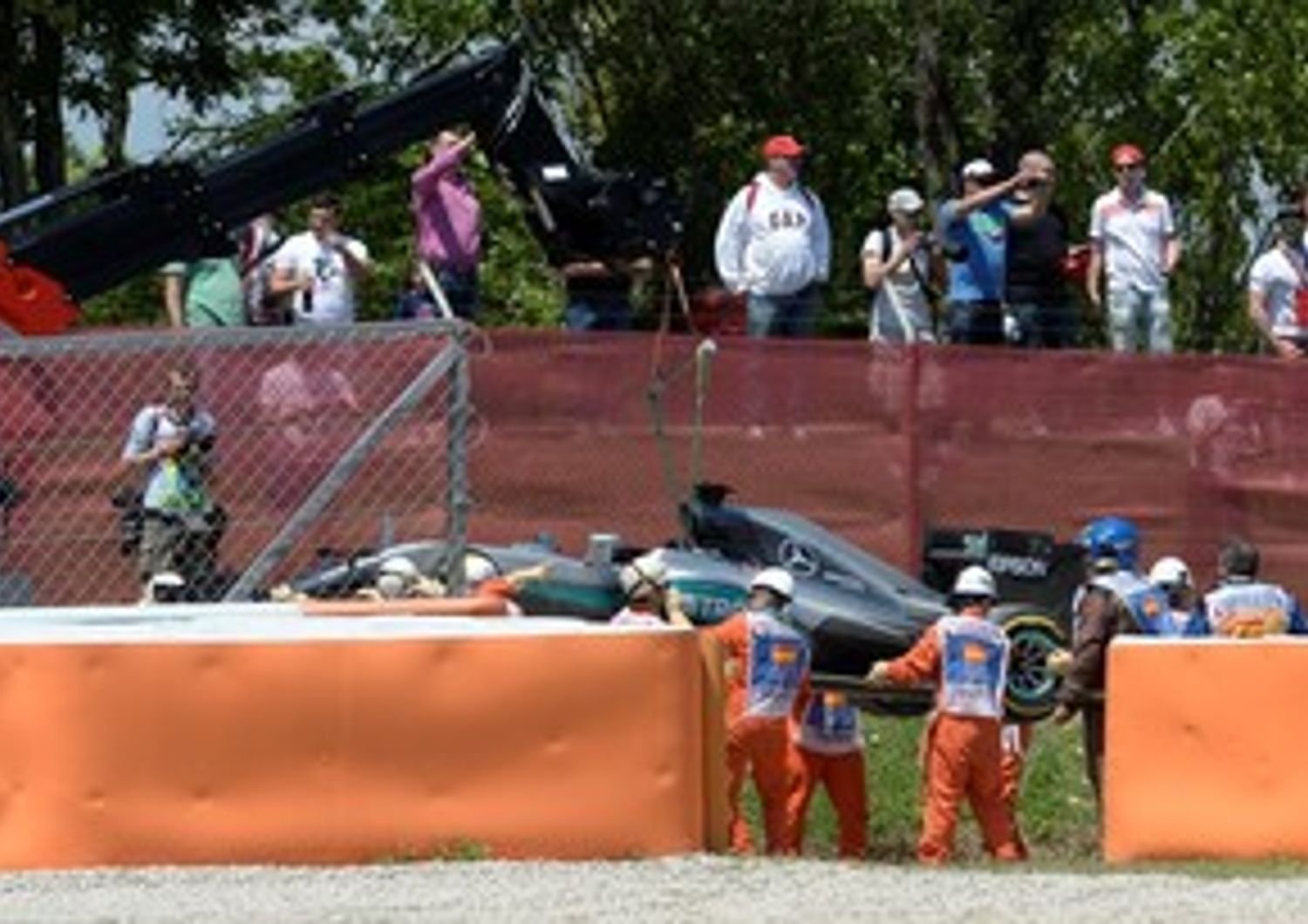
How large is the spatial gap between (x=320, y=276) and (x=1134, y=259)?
453 cm

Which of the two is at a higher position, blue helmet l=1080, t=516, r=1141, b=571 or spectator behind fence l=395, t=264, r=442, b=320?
spectator behind fence l=395, t=264, r=442, b=320

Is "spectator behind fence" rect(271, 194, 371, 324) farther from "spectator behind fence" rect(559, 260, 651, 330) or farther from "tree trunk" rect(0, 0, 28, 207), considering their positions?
"tree trunk" rect(0, 0, 28, 207)

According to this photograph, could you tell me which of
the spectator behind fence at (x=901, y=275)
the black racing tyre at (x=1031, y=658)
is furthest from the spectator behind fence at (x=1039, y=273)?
the black racing tyre at (x=1031, y=658)

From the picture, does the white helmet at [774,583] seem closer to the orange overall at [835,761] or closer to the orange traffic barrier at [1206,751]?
the orange overall at [835,761]

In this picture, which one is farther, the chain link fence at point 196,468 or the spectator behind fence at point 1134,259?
the spectator behind fence at point 1134,259

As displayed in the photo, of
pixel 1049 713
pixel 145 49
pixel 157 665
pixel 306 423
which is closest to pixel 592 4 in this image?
pixel 145 49

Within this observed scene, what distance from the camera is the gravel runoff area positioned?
47.8 feet

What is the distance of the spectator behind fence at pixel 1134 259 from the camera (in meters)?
25.5

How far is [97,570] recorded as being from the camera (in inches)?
698

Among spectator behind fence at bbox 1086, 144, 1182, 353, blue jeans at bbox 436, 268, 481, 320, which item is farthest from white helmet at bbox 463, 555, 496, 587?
spectator behind fence at bbox 1086, 144, 1182, 353

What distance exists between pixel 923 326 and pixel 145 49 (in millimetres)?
10335

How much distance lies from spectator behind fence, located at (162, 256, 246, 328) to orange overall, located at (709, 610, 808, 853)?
4.61m

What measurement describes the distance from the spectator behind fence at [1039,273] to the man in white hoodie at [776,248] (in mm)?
1156

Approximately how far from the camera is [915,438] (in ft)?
82.2
